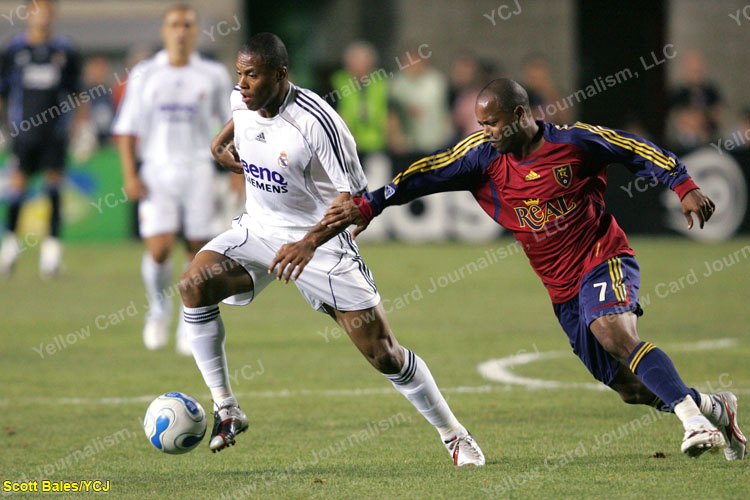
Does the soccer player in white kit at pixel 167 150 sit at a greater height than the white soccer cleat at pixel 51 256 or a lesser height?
greater

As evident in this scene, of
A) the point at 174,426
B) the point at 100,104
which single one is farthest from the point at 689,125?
the point at 174,426

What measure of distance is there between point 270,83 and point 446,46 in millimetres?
19066

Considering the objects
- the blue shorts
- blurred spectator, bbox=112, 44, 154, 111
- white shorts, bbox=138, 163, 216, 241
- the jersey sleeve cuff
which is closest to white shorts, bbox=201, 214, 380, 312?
the blue shorts

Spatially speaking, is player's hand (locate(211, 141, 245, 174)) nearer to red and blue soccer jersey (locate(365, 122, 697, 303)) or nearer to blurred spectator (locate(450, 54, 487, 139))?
red and blue soccer jersey (locate(365, 122, 697, 303))

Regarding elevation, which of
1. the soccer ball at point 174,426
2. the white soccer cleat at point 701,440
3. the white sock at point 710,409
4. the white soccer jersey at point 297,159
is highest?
the white soccer jersey at point 297,159

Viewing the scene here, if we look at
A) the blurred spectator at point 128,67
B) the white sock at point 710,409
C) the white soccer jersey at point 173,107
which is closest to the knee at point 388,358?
the white sock at point 710,409

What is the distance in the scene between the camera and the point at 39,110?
1419 cm

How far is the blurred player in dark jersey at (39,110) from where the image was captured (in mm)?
13906

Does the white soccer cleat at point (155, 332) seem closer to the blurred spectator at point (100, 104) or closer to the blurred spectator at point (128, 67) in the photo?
the blurred spectator at point (128, 67)

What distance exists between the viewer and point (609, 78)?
25734 mm

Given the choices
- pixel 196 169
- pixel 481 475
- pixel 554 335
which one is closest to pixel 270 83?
pixel 481 475

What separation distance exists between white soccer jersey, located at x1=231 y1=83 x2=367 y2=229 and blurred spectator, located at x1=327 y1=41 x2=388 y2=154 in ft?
36.8

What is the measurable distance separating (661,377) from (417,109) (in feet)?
41.9

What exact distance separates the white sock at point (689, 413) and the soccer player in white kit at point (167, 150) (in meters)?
5.20
